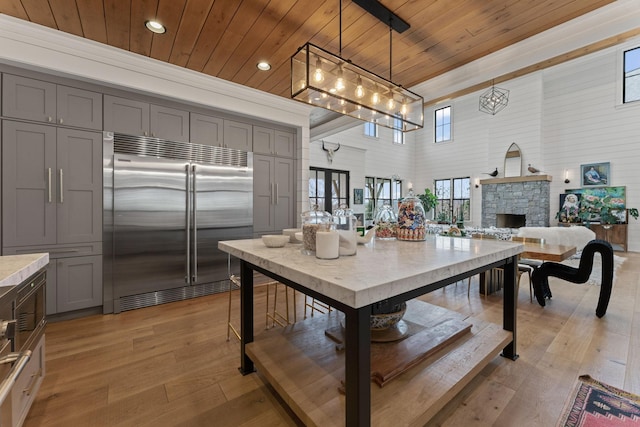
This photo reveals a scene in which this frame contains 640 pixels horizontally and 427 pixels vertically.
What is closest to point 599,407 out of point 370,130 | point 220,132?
point 220,132

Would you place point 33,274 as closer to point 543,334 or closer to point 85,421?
point 85,421

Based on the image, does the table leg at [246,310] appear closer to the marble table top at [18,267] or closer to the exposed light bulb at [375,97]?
the marble table top at [18,267]

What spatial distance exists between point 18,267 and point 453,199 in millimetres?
11799

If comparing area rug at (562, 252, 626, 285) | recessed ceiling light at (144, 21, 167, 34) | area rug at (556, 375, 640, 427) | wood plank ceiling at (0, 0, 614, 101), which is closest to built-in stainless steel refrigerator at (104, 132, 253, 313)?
wood plank ceiling at (0, 0, 614, 101)

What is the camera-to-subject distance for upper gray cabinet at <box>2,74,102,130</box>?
98.1 inches

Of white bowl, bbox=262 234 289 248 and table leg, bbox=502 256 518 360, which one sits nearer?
white bowl, bbox=262 234 289 248

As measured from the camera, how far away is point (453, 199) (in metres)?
10.9

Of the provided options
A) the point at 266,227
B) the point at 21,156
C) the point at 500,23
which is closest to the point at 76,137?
the point at 21,156

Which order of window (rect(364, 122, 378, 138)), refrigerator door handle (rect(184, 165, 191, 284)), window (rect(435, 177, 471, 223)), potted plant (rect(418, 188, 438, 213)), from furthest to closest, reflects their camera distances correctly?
potted plant (rect(418, 188, 438, 213)) → window (rect(435, 177, 471, 223)) → window (rect(364, 122, 378, 138)) → refrigerator door handle (rect(184, 165, 191, 284))

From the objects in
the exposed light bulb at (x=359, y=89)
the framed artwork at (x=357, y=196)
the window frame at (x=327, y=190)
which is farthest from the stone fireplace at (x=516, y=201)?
the exposed light bulb at (x=359, y=89)

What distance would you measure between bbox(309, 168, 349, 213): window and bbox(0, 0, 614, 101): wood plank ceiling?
5219 mm

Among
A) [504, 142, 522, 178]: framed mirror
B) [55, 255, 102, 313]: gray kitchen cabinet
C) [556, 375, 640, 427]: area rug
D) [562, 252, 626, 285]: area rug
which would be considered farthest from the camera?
[504, 142, 522, 178]: framed mirror

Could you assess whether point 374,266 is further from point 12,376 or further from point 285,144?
point 285,144

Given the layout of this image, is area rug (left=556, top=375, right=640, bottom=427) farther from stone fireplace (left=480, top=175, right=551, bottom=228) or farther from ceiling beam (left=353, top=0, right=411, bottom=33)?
stone fireplace (left=480, top=175, right=551, bottom=228)
